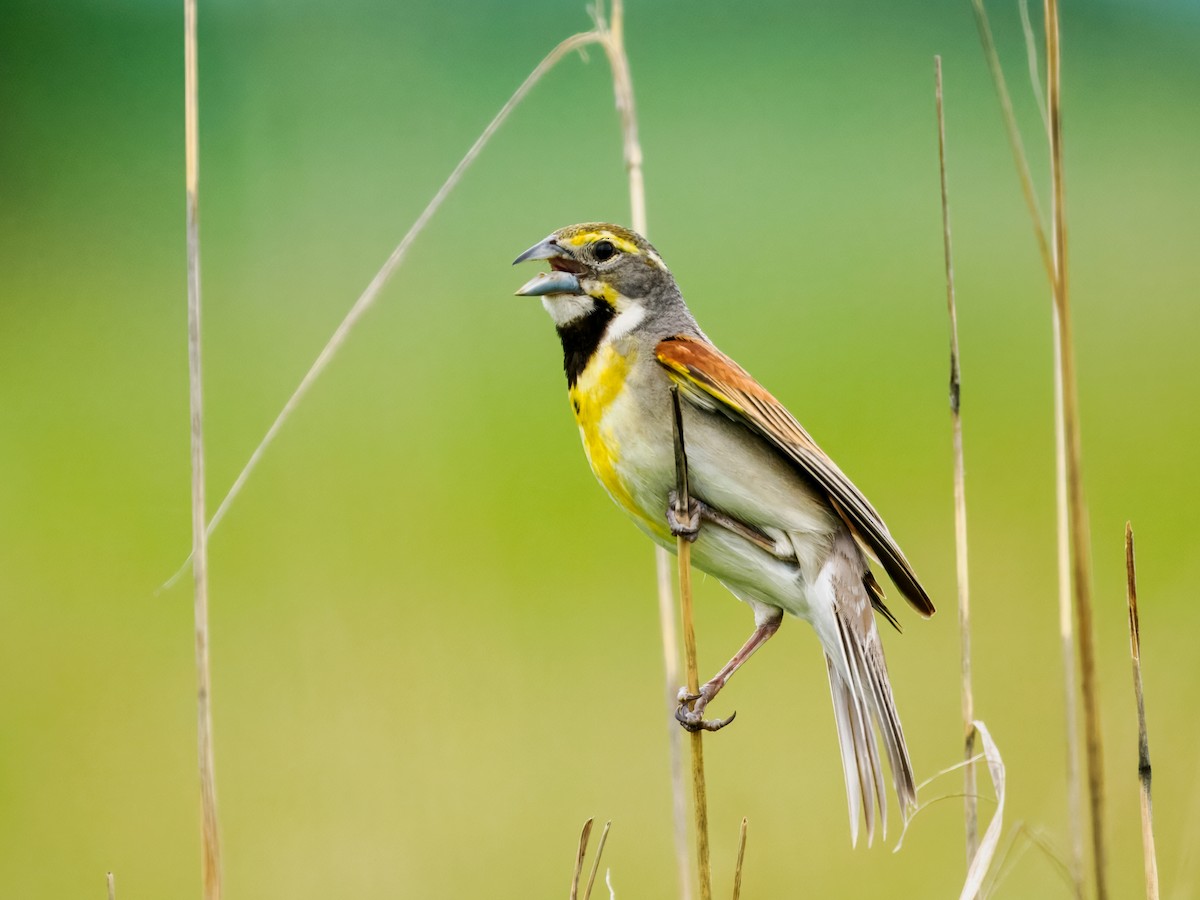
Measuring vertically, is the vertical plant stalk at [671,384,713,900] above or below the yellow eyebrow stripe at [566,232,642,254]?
below

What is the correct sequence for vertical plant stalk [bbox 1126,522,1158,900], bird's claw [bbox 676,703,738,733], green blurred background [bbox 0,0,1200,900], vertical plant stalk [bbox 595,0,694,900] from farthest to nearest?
green blurred background [bbox 0,0,1200,900]
vertical plant stalk [bbox 595,0,694,900]
bird's claw [bbox 676,703,738,733]
vertical plant stalk [bbox 1126,522,1158,900]

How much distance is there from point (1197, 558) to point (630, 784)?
3441 mm

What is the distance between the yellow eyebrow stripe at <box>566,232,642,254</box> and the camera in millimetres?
3041

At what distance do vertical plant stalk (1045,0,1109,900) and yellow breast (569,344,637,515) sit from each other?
1.10 m

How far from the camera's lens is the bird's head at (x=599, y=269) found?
9.93 feet

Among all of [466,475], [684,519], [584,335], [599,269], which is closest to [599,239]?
[599,269]

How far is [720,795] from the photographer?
19.9ft

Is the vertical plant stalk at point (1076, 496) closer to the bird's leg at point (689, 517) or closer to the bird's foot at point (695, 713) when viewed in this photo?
the bird's foot at point (695, 713)

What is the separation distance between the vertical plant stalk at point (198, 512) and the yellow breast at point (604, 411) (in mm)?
894

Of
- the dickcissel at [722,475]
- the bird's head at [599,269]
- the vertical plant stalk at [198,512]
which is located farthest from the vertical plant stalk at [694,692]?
the vertical plant stalk at [198,512]

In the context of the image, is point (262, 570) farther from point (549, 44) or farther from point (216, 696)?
point (549, 44)

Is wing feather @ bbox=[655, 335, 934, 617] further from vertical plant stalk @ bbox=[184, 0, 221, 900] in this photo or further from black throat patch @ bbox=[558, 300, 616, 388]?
vertical plant stalk @ bbox=[184, 0, 221, 900]

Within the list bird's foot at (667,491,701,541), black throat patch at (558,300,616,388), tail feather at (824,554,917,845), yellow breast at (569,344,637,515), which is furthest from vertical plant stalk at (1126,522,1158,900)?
black throat patch at (558,300,616,388)

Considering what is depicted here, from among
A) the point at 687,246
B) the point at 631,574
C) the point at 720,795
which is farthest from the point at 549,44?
the point at 720,795
